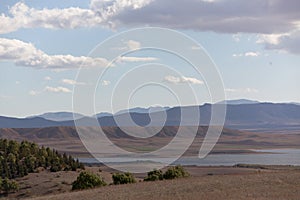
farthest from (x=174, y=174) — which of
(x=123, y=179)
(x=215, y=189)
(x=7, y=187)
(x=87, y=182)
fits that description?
(x=7, y=187)

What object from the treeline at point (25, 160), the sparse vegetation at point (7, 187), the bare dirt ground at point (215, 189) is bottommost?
the sparse vegetation at point (7, 187)

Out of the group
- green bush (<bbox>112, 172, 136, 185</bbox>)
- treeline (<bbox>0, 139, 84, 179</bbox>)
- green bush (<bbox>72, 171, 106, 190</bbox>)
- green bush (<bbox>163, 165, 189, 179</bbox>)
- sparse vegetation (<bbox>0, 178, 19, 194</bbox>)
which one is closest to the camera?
green bush (<bbox>72, 171, 106, 190</bbox>)

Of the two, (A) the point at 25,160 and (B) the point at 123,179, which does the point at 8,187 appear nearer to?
(A) the point at 25,160

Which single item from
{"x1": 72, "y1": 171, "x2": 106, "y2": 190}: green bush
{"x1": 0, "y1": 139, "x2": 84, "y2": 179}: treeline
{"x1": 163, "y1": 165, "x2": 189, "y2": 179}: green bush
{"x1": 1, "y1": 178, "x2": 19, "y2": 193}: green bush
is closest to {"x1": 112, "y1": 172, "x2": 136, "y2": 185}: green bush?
{"x1": 72, "y1": 171, "x2": 106, "y2": 190}: green bush

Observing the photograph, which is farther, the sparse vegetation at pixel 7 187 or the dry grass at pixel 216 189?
the sparse vegetation at pixel 7 187

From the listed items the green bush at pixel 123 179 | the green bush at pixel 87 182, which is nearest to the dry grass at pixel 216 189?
the green bush at pixel 87 182

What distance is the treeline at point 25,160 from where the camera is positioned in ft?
391

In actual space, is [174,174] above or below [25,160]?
below

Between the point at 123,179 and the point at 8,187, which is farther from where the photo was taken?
the point at 8,187

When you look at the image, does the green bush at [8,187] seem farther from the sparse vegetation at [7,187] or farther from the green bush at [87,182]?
the green bush at [87,182]

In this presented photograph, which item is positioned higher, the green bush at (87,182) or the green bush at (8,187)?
the green bush at (87,182)

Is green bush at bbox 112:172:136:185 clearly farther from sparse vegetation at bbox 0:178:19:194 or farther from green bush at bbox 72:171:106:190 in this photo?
sparse vegetation at bbox 0:178:19:194

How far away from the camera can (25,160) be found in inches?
4801

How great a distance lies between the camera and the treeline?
119312mm
